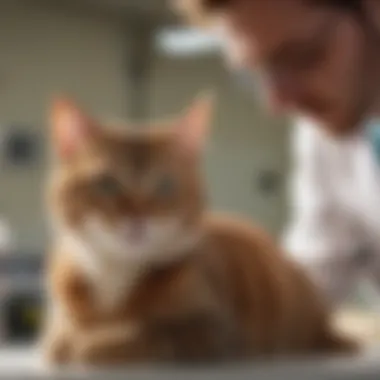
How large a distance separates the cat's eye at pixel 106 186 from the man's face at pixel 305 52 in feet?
0.56

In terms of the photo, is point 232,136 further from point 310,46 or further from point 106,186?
point 310,46

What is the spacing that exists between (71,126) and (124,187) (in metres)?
0.07

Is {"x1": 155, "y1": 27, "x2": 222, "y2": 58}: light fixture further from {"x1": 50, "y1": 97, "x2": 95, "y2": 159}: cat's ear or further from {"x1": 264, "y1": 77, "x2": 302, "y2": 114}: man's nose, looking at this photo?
{"x1": 264, "y1": 77, "x2": 302, "y2": 114}: man's nose

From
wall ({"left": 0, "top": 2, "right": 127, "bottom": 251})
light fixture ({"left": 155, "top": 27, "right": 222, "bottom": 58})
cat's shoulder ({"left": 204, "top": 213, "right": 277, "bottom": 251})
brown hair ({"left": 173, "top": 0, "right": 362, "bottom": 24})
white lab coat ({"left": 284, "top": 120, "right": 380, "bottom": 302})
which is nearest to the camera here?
brown hair ({"left": 173, "top": 0, "right": 362, "bottom": 24})

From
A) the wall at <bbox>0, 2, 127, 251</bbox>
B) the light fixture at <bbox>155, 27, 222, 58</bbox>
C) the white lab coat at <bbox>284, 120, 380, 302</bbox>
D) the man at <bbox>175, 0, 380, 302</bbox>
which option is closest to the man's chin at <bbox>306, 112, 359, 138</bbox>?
the man at <bbox>175, 0, 380, 302</bbox>

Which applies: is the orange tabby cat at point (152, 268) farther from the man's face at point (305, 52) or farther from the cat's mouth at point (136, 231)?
the man's face at point (305, 52)

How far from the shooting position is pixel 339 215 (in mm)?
1000

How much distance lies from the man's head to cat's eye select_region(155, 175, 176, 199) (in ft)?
0.50

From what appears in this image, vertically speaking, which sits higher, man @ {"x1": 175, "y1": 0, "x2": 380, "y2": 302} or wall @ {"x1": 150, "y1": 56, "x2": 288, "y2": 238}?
wall @ {"x1": 150, "y1": 56, "x2": 288, "y2": 238}

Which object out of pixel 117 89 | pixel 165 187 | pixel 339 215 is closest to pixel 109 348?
pixel 165 187

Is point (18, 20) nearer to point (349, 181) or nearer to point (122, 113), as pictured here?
point (122, 113)

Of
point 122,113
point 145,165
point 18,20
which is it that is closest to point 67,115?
point 145,165

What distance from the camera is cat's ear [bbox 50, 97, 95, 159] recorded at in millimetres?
803

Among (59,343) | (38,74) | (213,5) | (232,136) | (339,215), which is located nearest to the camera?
(213,5)
